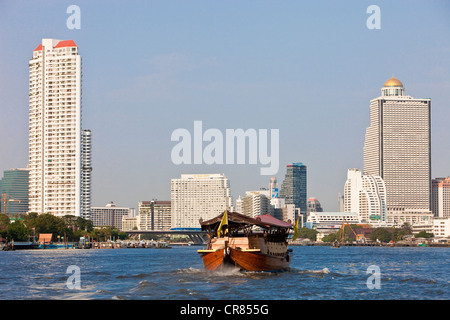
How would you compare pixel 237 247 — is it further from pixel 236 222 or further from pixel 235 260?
pixel 236 222

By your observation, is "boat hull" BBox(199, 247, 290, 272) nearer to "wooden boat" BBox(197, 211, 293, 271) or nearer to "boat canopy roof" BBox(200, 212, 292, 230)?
"wooden boat" BBox(197, 211, 293, 271)

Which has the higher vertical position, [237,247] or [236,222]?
[236,222]

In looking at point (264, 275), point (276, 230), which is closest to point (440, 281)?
point (264, 275)

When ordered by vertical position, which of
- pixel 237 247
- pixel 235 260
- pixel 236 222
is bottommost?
pixel 235 260


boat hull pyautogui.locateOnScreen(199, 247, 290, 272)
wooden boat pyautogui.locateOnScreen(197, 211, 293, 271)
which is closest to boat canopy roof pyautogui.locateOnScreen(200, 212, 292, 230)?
wooden boat pyautogui.locateOnScreen(197, 211, 293, 271)

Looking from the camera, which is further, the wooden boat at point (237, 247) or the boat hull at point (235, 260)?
the wooden boat at point (237, 247)

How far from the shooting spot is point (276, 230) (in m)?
82.9

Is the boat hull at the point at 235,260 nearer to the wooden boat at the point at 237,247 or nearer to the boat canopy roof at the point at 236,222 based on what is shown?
the wooden boat at the point at 237,247

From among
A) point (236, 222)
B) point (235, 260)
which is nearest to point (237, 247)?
point (235, 260)

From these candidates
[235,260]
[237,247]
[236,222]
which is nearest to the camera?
[235,260]

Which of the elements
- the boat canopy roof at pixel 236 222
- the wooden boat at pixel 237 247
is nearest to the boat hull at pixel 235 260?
the wooden boat at pixel 237 247

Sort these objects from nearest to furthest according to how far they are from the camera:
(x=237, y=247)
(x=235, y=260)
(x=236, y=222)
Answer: (x=235, y=260)
(x=237, y=247)
(x=236, y=222)
